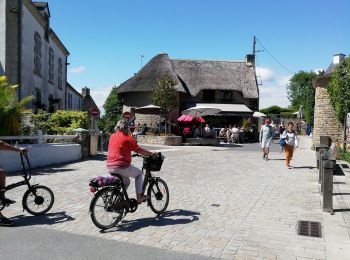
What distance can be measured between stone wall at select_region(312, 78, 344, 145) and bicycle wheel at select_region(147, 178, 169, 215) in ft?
58.2

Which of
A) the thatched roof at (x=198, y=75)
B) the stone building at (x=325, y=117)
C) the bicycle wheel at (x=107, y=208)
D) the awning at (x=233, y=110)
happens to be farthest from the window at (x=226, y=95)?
the bicycle wheel at (x=107, y=208)

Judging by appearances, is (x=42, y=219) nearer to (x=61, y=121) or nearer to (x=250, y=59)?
(x=61, y=121)

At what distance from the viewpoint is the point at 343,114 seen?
2000 centimetres

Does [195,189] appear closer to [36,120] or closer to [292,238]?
[292,238]

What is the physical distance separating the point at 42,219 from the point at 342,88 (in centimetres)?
1579

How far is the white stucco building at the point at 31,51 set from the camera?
1742 centimetres

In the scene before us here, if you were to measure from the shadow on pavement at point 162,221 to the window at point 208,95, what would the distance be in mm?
32908

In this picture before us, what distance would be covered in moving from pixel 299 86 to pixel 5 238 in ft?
285

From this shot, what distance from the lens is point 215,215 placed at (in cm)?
689

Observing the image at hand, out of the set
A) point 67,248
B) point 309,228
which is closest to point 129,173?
point 67,248

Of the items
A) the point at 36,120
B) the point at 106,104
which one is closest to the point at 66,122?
the point at 36,120

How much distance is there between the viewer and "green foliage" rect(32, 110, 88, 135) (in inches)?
632

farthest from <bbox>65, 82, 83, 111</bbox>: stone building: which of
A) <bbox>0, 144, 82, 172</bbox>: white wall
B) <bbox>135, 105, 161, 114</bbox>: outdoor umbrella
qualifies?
<bbox>0, 144, 82, 172</bbox>: white wall

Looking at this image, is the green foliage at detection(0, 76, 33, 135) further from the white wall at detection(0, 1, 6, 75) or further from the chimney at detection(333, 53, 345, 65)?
the chimney at detection(333, 53, 345, 65)
